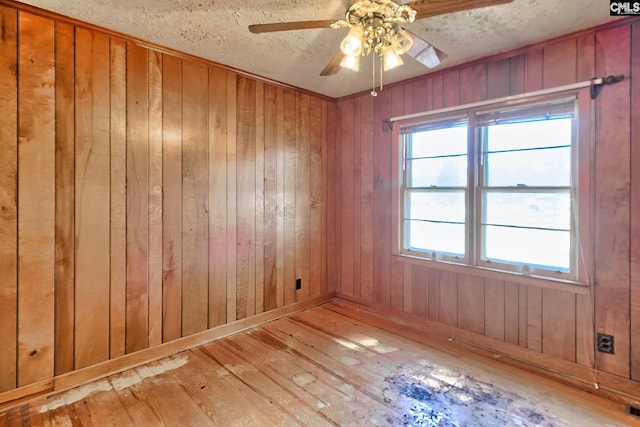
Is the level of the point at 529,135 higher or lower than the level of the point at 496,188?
higher

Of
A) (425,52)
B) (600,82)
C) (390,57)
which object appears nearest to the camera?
(390,57)

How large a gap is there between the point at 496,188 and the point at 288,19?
205 cm

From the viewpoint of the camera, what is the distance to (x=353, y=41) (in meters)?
1.62

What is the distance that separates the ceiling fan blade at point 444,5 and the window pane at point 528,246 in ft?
5.84

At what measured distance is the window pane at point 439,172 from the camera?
2854 millimetres

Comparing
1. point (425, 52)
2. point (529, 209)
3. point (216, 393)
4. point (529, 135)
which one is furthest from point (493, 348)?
point (425, 52)

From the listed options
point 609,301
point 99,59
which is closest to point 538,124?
point 609,301

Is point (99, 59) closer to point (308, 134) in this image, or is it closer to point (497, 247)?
point (308, 134)

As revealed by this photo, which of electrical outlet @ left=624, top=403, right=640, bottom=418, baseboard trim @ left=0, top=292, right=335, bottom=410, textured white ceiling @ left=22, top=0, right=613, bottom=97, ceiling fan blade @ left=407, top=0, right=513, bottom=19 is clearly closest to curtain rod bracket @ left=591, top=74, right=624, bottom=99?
textured white ceiling @ left=22, top=0, right=613, bottom=97

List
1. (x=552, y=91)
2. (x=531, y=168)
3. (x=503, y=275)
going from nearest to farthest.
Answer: (x=552, y=91), (x=531, y=168), (x=503, y=275)

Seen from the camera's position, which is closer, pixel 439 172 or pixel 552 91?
pixel 552 91

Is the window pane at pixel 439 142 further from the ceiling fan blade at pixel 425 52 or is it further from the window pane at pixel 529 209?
the ceiling fan blade at pixel 425 52

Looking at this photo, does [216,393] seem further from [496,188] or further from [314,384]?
[496,188]

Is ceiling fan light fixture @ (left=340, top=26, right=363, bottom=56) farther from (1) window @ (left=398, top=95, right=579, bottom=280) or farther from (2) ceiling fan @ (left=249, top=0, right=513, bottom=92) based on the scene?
(1) window @ (left=398, top=95, right=579, bottom=280)
